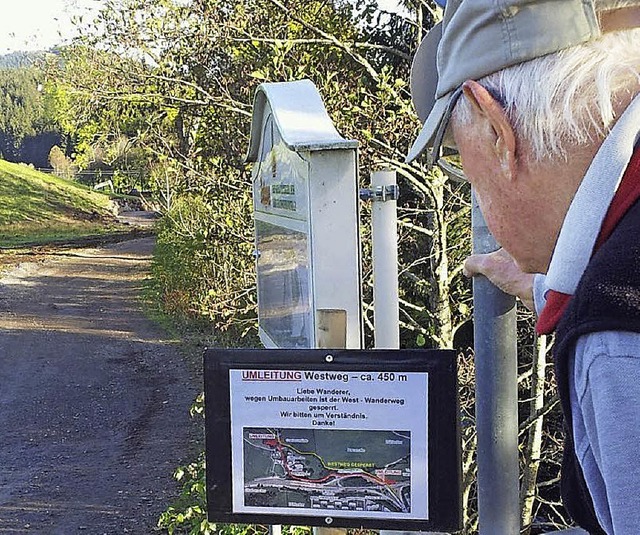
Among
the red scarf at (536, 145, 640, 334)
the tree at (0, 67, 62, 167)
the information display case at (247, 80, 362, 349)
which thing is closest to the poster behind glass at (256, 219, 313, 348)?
the information display case at (247, 80, 362, 349)

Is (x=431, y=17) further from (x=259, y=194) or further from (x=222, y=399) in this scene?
(x=222, y=399)

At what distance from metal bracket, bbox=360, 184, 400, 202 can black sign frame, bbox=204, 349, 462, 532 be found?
1.84 feet

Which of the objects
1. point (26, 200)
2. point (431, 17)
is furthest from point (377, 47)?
point (26, 200)

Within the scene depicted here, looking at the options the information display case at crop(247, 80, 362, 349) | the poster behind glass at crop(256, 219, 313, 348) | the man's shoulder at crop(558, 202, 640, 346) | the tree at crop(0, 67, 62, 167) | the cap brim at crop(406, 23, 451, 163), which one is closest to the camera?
the man's shoulder at crop(558, 202, 640, 346)

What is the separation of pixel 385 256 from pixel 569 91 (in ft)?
4.27

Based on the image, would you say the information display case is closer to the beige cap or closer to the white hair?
the beige cap

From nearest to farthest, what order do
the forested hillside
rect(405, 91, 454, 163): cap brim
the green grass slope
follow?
rect(405, 91, 454, 163): cap brim → the forested hillside → the green grass slope

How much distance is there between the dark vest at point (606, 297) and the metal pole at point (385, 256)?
1.34 m

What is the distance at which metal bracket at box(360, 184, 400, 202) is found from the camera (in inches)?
91.7

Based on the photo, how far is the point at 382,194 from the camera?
92.2 inches

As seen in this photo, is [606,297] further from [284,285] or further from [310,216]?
[284,285]

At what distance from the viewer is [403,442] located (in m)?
1.91

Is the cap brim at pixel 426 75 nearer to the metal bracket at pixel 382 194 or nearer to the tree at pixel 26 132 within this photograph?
the metal bracket at pixel 382 194

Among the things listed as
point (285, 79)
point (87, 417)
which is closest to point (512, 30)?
point (285, 79)
